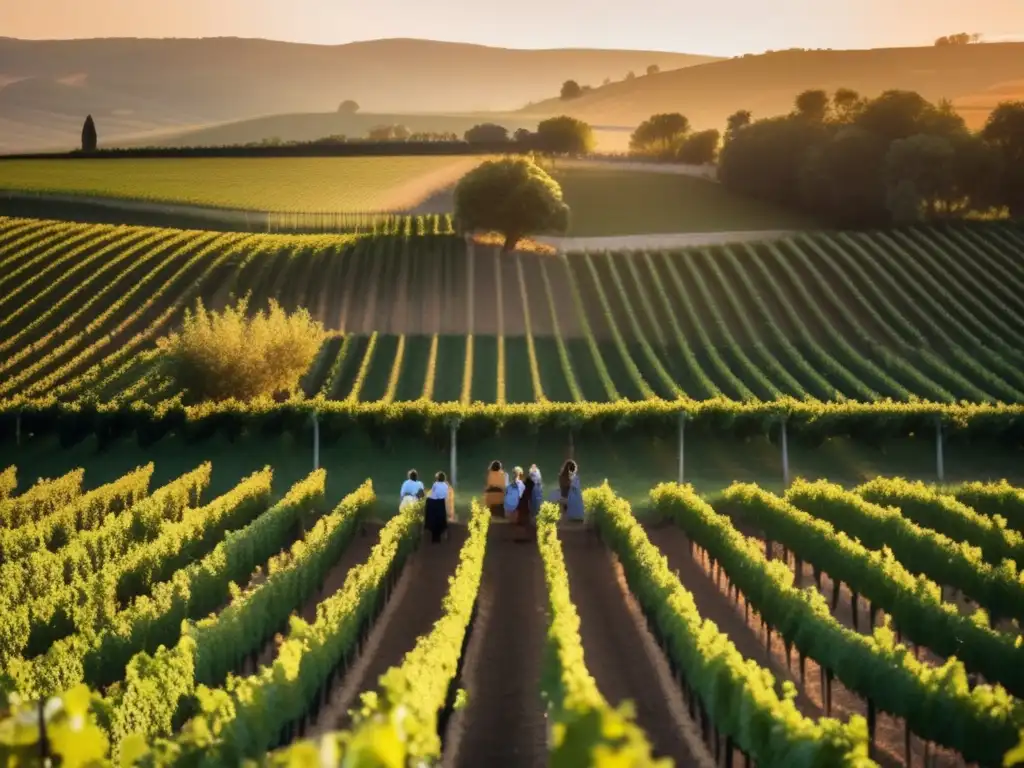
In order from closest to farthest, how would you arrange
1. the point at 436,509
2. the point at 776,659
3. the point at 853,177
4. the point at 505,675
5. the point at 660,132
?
1. the point at 505,675
2. the point at 776,659
3. the point at 436,509
4. the point at 853,177
5. the point at 660,132

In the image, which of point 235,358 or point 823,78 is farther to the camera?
point 823,78

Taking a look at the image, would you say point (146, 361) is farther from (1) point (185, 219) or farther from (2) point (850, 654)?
(2) point (850, 654)

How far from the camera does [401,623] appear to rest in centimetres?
2078

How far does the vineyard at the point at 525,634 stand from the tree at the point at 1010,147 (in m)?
54.4

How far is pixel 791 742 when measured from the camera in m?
11.8

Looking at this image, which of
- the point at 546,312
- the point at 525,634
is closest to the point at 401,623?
the point at 525,634

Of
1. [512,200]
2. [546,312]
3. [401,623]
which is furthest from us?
[512,200]

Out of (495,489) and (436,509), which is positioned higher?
(495,489)

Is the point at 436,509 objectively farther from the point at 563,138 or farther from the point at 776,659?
the point at 563,138

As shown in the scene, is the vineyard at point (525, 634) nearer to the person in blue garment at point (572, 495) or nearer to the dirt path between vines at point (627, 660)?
the dirt path between vines at point (627, 660)

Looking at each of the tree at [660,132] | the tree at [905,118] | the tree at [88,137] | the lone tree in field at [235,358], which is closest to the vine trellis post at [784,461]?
the lone tree in field at [235,358]

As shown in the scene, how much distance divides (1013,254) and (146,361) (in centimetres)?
4611

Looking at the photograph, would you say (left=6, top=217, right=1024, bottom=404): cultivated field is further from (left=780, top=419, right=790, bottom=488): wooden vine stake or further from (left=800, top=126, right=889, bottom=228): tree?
(left=780, top=419, right=790, bottom=488): wooden vine stake

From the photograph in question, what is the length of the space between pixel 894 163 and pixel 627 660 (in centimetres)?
6272
